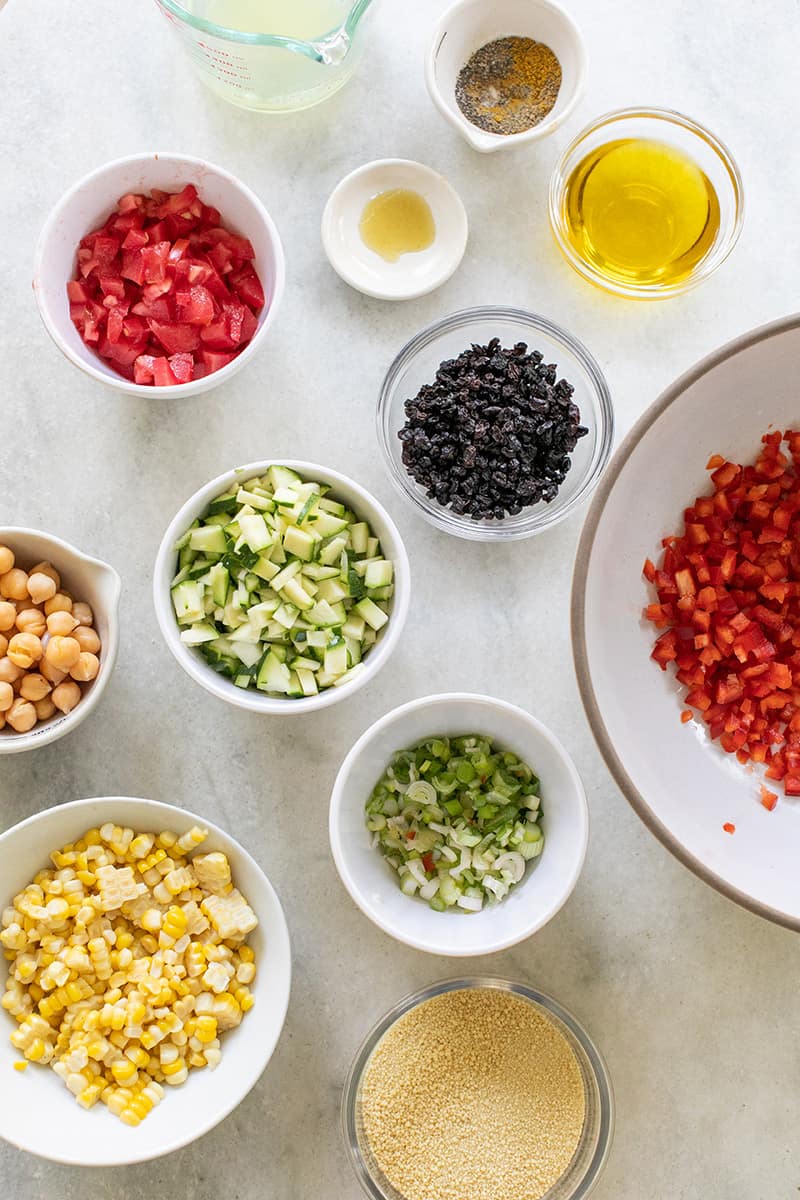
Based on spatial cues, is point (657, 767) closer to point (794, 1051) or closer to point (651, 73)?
point (794, 1051)

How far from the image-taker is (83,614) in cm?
→ 200

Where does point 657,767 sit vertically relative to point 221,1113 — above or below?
above

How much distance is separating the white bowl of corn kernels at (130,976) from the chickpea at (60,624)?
318 millimetres

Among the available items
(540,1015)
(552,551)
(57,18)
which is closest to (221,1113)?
(540,1015)

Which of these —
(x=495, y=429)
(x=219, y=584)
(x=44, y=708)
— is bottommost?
(x=44, y=708)

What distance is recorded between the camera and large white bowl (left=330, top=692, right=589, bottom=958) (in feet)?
6.47

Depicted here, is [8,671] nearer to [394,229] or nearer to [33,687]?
[33,687]

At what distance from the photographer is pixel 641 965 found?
2213mm

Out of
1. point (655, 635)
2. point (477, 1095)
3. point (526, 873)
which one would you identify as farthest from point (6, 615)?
point (477, 1095)

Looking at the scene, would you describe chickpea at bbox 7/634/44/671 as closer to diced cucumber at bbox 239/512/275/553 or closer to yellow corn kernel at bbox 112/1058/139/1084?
diced cucumber at bbox 239/512/275/553

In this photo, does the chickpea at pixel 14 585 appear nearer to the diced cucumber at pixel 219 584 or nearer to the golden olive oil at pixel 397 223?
the diced cucumber at pixel 219 584

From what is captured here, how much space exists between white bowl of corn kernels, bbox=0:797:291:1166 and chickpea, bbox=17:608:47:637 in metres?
0.33

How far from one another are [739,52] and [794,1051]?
2.14 m

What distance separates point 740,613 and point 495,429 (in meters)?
0.59
